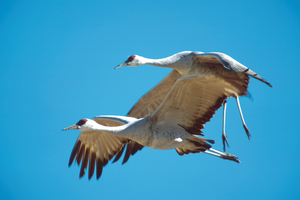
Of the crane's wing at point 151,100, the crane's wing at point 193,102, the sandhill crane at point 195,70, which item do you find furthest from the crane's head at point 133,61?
the crane's wing at point 193,102

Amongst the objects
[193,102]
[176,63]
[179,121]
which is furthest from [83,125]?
[176,63]

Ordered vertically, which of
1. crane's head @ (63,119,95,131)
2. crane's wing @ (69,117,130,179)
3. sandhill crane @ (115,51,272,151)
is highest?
sandhill crane @ (115,51,272,151)

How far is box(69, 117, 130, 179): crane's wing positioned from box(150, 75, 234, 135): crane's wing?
6.65ft

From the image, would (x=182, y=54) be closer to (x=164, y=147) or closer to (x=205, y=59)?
(x=205, y=59)

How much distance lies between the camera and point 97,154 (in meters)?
12.4

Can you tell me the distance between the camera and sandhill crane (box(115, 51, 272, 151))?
10.1 meters

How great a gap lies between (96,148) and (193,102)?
10.3ft

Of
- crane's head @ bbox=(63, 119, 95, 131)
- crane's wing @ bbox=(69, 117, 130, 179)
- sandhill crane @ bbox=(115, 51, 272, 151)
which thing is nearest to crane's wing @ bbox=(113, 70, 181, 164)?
sandhill crane @ bbox=(115, 51, 272, 151)

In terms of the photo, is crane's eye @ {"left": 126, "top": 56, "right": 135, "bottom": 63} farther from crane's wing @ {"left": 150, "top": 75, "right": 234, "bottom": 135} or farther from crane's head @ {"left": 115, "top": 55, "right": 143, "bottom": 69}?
crane's wing @ {"left": 150, "top": 75, "right": 234, "bottom": 135}

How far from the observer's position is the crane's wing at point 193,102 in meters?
10.0

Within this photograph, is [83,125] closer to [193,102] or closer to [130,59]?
[130,59]

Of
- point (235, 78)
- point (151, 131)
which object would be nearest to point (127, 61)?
point (151, 131)

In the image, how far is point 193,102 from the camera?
34.7 ft

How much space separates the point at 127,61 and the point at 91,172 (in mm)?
2877
